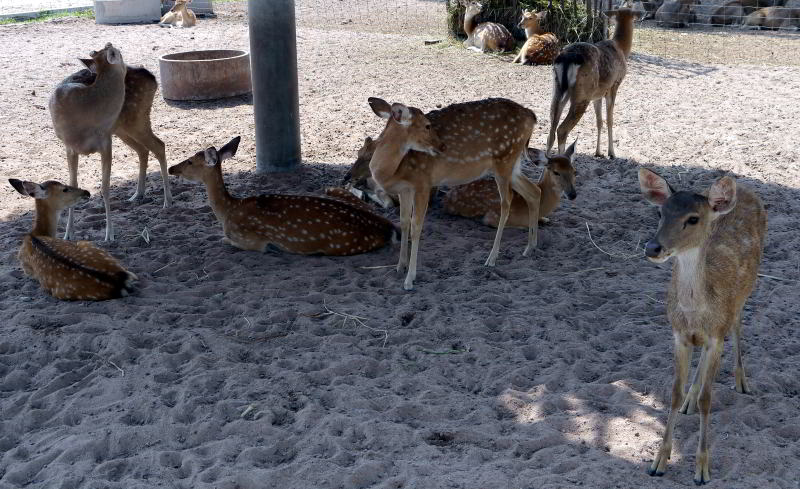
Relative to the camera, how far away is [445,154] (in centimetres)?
589

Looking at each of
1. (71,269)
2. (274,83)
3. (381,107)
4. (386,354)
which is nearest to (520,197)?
(381,107)

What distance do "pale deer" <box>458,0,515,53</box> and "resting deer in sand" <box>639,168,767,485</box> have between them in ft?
31.9

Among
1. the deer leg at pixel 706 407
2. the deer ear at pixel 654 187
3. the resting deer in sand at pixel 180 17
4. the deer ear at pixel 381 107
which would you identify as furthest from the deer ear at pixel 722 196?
the resting deer in sand at pixel 180 17

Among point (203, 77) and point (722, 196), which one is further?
point (203, 77)

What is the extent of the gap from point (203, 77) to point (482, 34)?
4.99 meters

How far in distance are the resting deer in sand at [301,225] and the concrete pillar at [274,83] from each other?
1562 millimetres

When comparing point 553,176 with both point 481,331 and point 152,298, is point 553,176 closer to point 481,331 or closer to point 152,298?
point 481,331

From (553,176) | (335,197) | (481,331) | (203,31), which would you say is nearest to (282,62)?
(335,197)

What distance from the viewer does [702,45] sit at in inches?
523

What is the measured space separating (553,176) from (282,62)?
2.85m

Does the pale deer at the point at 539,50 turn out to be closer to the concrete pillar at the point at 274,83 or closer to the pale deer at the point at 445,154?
the concrete pillar at the point at 274,83

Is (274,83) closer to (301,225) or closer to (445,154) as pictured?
(301,225)

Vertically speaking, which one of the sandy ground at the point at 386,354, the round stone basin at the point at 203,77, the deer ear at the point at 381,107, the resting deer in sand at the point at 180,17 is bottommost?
the sandy ground at the point at 386,354

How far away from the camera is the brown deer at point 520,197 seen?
6496mm
